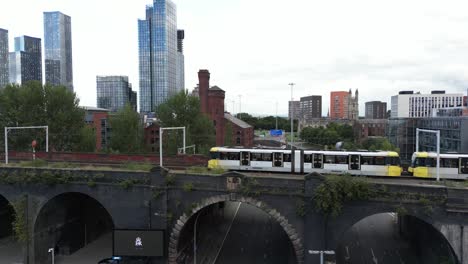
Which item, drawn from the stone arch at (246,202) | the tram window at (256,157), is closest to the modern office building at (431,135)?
the tram window at (256,157)

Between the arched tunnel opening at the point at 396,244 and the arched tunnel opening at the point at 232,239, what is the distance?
5.62m

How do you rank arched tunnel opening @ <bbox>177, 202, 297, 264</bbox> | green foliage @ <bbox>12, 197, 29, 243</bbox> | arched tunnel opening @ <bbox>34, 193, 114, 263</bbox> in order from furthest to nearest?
arched tunnel opening @ <bbox>177, 202, 297, 264</bbox> < arched tunnel opening @ <bbox>34, 193, 114, 263</bbox> < green foliage @ <bbox>12, 197, 29, 243</bbox>

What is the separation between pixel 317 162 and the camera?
3028 centimetres

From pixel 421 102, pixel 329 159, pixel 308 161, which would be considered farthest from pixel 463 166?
pixel 421 102

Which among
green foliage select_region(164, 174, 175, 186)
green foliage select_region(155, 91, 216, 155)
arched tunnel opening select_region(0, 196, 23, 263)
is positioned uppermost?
green foliage select_region(155, 91, 216, 155)

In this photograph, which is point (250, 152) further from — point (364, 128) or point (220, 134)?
point (364, 128)

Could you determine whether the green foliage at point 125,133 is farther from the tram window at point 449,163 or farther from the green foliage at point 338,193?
the tram window at point 449,163

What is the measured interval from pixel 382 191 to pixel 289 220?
654cm

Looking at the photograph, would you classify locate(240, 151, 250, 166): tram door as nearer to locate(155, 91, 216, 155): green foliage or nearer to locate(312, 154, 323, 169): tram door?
locate(312, 154, 323, 169): tram door

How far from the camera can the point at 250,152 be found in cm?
3194

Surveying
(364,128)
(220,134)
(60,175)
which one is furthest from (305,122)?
(60,175)

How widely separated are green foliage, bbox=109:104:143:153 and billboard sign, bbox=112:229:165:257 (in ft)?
98.2

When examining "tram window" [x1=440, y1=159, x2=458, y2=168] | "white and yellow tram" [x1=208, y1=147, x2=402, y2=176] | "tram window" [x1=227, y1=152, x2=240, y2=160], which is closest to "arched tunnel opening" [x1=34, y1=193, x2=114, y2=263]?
"white and yellow tram" [x1=208, y1=147, x2=402, y2=176]

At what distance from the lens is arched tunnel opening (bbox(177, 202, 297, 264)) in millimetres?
28156
